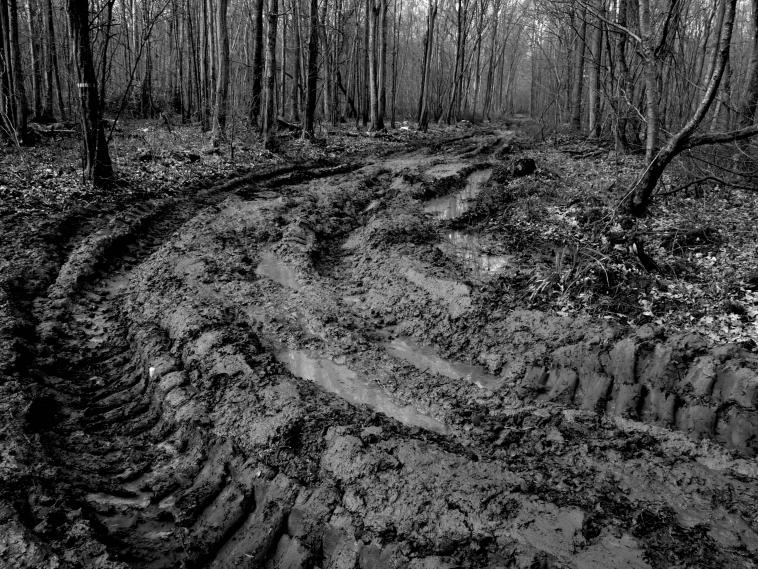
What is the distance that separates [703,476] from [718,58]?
4.42 metres

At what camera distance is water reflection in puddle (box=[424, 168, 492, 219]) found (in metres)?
8.14

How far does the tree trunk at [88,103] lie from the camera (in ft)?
26.4

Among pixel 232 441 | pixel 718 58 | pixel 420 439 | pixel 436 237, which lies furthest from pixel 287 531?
pixel 718 58

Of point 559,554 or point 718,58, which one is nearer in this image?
point 559,554

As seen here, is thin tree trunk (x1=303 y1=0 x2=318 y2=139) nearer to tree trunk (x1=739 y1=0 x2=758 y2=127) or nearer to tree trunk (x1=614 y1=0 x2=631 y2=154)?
tree trunk (x1=614 y1=0 x2=631 y2=154)

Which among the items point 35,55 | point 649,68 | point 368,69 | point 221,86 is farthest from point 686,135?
point 35,55

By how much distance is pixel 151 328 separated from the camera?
13.9ft

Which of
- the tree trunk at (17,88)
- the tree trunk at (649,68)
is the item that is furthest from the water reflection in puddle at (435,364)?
the tree trunk at (17,88)

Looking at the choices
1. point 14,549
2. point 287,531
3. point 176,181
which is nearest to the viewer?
point 14,549

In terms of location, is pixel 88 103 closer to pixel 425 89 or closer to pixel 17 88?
pixel 17 88

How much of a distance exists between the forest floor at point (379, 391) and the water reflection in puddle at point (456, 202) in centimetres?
109

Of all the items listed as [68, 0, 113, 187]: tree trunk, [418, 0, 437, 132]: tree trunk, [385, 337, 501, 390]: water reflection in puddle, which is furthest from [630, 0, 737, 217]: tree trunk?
[418, 0, 437, 132]: tree trunk

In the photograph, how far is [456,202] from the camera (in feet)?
29.1

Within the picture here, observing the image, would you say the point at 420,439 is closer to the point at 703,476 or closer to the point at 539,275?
the point at 703,476
